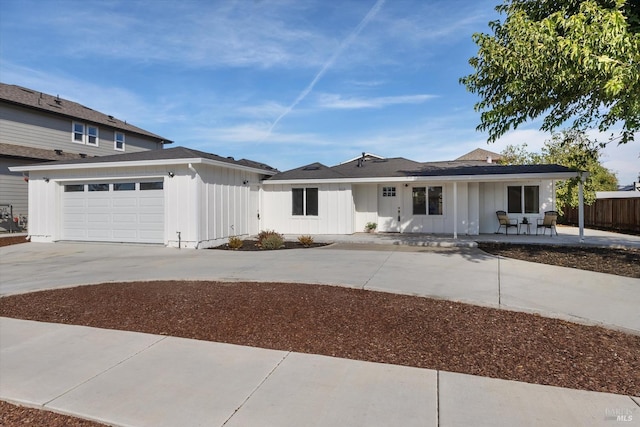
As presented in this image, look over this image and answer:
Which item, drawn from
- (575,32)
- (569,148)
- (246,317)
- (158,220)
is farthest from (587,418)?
(569,148)

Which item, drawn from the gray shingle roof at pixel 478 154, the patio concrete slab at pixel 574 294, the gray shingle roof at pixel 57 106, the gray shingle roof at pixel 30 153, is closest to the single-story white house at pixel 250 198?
the gray shingle roof at pixel 30 153

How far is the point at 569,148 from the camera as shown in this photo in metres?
21.2

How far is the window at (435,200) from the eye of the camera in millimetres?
15555

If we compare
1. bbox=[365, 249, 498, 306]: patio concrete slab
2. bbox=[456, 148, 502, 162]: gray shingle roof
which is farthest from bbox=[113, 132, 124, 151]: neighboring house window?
bbox=[456, 148, 502, 162]: gray shingle roof

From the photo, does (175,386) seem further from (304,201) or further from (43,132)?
(43,132)

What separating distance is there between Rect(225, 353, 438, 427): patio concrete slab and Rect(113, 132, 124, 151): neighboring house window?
24.3m

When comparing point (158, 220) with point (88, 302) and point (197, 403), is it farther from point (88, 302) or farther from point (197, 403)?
point (197, 403)

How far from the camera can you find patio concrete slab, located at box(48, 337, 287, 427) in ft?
9.02

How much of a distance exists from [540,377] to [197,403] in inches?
116

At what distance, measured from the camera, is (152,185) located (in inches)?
512

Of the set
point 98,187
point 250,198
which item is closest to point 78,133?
point 98,187

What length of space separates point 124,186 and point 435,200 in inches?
486

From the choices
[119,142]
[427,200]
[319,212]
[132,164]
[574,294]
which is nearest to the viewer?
[574,294]

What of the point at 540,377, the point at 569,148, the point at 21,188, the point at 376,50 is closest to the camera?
the point at 540,377
